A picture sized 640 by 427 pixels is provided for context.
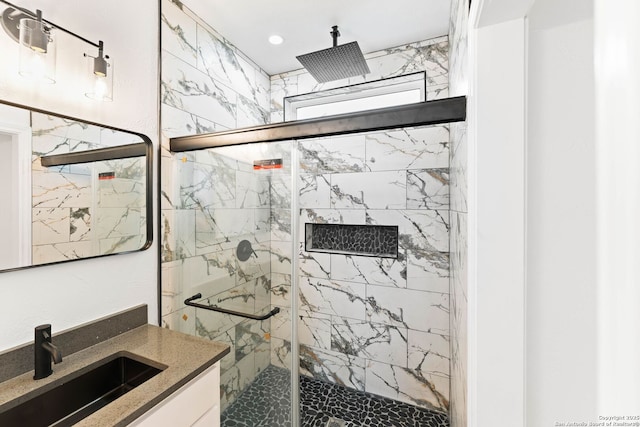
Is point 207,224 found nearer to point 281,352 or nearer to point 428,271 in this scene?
point 281,352

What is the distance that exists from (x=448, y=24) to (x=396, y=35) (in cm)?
37

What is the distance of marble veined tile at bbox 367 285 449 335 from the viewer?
6.89ft

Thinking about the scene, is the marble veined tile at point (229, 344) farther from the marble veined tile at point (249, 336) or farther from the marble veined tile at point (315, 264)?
the marble veined tile at point (315, 264)

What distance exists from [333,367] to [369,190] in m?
1.58

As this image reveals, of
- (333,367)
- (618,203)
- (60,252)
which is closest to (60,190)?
(60,252)

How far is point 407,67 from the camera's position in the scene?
7.48 feet

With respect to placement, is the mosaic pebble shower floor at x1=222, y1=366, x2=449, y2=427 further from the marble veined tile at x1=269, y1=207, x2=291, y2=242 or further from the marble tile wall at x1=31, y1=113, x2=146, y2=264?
the marble tile wall at x1=31, y1=113, x2=146, y2=264

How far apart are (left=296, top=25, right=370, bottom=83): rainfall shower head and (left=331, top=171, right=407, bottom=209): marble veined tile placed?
31.9 inches

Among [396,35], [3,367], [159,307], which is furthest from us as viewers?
[396,35]

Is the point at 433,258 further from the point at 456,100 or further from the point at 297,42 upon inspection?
the point at 297,42

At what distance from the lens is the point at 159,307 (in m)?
1.69

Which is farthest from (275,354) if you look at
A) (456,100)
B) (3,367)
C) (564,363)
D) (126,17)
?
(126,17)

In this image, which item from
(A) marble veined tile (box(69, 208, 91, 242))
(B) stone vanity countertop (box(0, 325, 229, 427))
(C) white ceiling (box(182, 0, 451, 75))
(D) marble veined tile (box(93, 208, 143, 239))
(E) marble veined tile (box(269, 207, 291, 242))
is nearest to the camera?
(B) stone vanity countertop (box(0, 325, 229, 427))

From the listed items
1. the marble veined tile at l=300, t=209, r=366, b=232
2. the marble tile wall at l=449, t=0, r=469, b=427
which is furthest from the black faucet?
the marble veined tile at l=300, t=209, r=366, b=232
